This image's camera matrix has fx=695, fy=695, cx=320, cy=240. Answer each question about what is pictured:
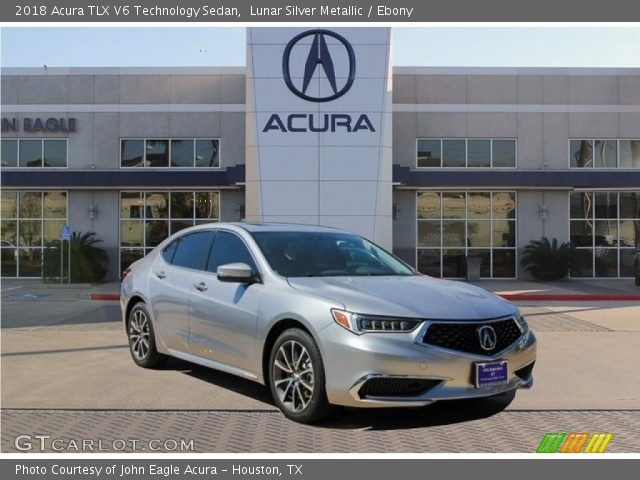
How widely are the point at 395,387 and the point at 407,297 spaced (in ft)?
2.49

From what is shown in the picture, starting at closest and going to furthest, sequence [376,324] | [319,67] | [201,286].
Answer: [376,324], [201,286], [319,67]

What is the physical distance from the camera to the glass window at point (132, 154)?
26906mm

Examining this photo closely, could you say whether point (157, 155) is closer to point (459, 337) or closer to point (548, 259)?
point (548, 259)

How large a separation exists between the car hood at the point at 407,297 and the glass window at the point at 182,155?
2161 cm

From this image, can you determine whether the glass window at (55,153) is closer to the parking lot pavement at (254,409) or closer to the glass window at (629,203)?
the parking lot pavement at (254,409)

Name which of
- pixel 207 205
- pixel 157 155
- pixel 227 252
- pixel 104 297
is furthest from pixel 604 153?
pixel 227 252

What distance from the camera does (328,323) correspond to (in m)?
5.29

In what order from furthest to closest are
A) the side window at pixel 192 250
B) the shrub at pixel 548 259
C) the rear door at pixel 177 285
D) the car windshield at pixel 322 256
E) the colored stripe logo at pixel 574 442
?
the shrub at pixel 548 259, the side window at pixel 192 250, the rear door at pixel 177 285, the car windshield at pixel 322 256, the colored stripe logo at pixel 574 442

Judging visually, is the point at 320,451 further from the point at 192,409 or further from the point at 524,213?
the point at 524,213

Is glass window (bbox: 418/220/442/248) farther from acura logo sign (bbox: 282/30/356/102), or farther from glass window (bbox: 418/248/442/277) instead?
acura logo sign (bbox: 282/30/356/102)

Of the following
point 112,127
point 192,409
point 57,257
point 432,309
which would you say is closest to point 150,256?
point 192,409

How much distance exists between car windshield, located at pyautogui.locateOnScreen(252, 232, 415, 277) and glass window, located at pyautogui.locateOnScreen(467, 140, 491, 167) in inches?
807

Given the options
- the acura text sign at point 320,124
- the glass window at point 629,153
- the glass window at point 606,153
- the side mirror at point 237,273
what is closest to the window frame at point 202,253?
the side mirror at point 237,273

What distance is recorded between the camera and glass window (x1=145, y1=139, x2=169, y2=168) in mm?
26906
